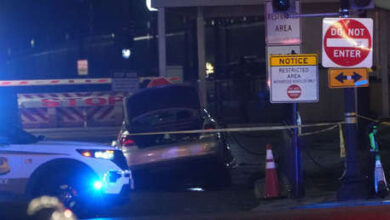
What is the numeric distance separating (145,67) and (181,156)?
36507 millimetres

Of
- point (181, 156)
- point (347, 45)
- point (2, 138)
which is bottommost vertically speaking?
point (181, 156)

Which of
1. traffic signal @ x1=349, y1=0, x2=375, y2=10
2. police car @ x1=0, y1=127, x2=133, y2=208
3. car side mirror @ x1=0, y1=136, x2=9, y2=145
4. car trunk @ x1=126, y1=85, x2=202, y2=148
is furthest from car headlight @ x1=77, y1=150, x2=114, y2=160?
traffic signal @ x1=349, y1=0, x2=375, y2=10

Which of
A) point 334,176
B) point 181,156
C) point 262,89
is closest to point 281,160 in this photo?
point 334,176

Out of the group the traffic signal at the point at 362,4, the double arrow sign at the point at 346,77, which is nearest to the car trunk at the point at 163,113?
the double arrow sign at the point at 346,77

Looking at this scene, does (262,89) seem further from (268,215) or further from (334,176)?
(268,215)

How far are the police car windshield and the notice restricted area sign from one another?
3.74 metres

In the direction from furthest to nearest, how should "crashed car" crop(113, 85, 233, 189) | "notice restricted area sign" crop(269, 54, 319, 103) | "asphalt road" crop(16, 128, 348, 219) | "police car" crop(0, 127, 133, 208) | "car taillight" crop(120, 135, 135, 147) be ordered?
1. "car taillight" crop(120, 135, 135, 147)
2. "crashed car" crop(113, 85, 233, 189)
3. "notice restricted area sign" crop(269, 54, 319, 103)
4. "asphalt road" crop(16, 128, 348, 219)
5. "police car" crop(0, 127, 133, 208)

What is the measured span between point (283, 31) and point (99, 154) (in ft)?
11.8

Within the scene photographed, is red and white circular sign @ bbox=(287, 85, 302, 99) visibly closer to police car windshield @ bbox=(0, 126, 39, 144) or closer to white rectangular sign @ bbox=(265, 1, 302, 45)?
white rectangular sign @ bbox=(265, 1, 302, 45)

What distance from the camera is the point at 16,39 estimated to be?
158ft

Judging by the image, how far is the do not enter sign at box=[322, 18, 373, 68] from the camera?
854 cm

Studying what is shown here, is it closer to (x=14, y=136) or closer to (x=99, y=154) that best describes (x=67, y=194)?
(x=99, y=154)

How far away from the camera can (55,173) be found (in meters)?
7.98

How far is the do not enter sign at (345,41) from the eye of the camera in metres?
8.54
